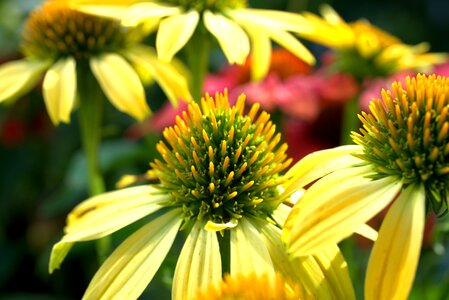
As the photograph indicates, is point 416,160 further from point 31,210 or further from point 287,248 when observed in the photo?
point 31,210

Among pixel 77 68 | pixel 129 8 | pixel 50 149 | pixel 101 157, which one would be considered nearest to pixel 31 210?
pixel 50 149

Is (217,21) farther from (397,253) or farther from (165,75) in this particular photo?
(397,253)

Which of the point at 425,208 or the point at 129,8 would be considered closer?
the point at 425,208

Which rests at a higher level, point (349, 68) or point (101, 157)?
point (349, 68)

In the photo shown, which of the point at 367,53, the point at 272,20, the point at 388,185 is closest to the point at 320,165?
the point at 388,185

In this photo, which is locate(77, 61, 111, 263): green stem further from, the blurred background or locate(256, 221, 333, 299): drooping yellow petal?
locate(256, 221, 333, 299): drooping yellow petal

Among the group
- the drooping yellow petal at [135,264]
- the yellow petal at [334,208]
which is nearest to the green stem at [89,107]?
the drooping yellow petal at [135,264]

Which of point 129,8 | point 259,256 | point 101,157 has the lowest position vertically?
point 101,157
